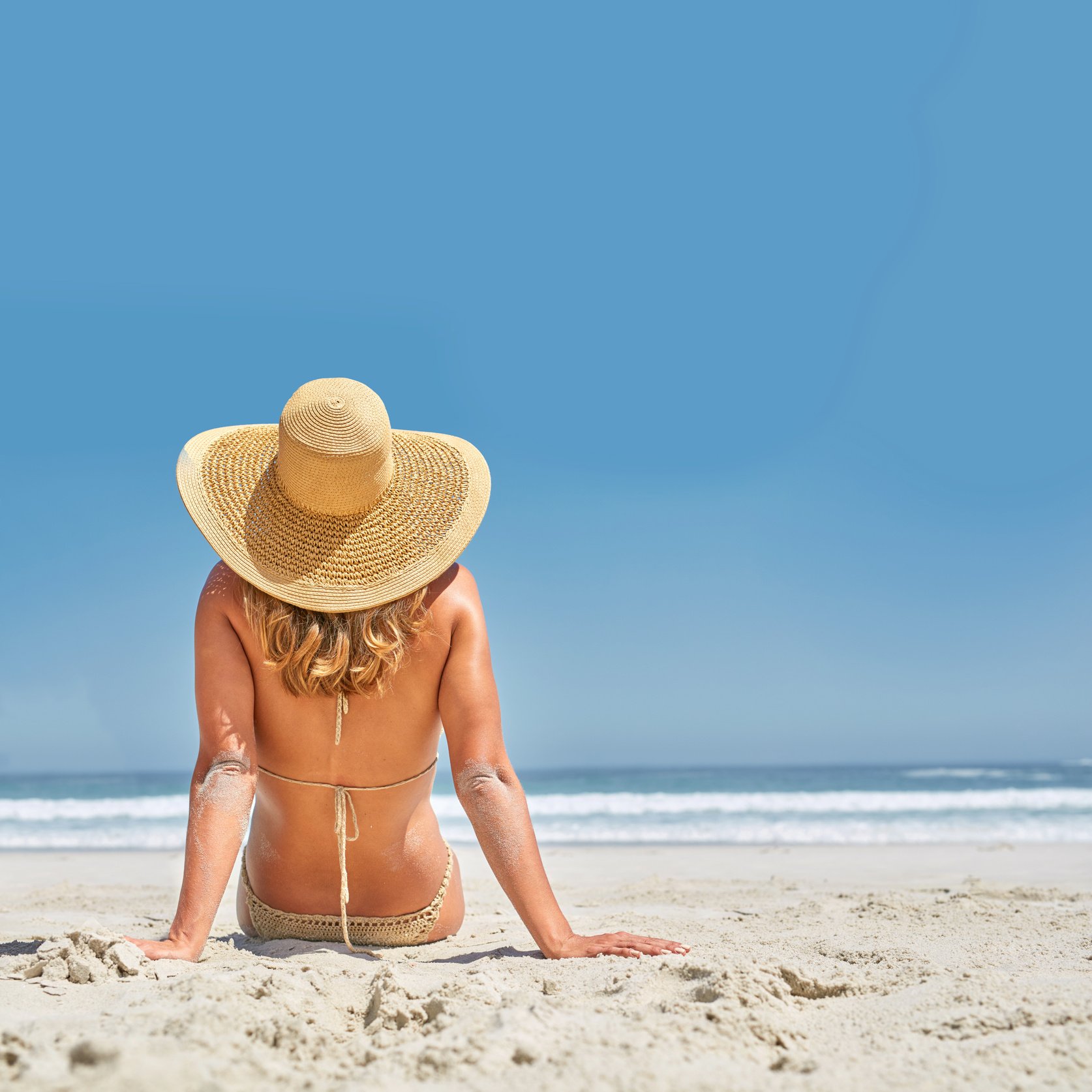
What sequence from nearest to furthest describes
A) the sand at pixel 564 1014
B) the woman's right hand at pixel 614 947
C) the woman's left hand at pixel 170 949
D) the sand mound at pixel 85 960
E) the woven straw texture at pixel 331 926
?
the sand at pixel 564 1014 → the sand mound at pixel 85 960 → the woman's left hand at pixel 170 949 → the woman's right hand at pixel 614 947 → the woven straw texture at pixel 331 926

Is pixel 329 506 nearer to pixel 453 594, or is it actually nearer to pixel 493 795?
pixel 453 594

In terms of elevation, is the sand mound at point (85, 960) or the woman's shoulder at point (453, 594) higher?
the woman's shoulder at point (453, 594)

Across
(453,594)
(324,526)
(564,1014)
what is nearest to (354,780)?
(453,594)

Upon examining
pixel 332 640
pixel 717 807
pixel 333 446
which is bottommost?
pixel 717 807

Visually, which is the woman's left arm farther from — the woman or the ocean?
the ocean

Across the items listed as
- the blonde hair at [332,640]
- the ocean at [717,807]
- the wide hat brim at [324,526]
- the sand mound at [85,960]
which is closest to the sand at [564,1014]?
the sand mound at [85,960]

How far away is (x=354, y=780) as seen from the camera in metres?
2.51

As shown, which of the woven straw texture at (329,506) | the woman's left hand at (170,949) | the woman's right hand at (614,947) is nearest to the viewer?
the woman's left hand at (170,949)

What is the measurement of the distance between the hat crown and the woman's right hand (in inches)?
49.0

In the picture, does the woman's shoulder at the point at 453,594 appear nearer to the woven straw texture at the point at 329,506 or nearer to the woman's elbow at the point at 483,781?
the woven straw texture at the point at 329,506

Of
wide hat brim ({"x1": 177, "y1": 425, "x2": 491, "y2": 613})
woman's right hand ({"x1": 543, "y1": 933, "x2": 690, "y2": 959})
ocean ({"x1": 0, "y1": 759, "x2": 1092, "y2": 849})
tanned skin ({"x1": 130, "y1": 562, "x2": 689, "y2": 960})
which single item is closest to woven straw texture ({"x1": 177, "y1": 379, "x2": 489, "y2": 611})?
wide hat brim ({"x1": 177, "y1": 425, "x2": 491, "y2": 613})

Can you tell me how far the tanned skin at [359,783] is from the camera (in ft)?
7.32

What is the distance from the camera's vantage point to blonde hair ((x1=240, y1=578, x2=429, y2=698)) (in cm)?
233

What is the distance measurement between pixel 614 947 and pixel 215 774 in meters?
1.07
